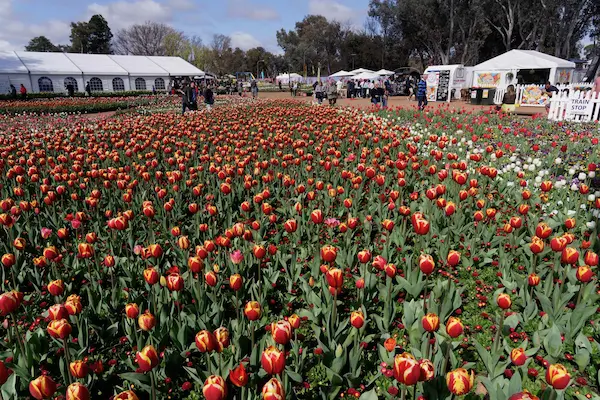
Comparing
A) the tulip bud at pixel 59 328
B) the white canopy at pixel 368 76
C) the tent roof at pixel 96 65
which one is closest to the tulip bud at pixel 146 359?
the tulip bud at pixel 59 328

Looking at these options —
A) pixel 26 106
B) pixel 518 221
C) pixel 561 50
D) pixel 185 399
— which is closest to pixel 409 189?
pixel 518 221

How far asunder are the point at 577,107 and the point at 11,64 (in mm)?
41833

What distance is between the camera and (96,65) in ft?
133

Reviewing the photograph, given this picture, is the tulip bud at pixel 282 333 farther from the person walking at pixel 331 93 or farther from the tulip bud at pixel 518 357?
the person walking at pixel 331 93

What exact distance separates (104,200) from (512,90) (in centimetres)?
1690

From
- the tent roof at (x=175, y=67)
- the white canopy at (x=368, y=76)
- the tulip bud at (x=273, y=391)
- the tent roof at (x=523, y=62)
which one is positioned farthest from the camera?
the tent roof at (x=175, y=67)

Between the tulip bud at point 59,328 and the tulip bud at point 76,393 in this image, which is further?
the tulip bud at point 59,328

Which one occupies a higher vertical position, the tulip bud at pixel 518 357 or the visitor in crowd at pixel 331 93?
the visitor in crowd at pixel 331 93

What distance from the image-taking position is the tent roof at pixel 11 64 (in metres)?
35.2

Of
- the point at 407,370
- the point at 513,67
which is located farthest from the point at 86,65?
the point at 407,370

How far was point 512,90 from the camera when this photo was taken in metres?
17.4

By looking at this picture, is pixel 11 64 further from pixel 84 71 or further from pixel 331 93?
pixel 331 93

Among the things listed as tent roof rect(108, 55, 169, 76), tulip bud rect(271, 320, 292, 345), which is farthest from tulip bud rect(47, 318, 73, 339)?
tent roof rect(108, 55, 169, 76)

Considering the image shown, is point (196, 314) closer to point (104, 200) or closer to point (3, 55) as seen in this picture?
point (104, 200)
